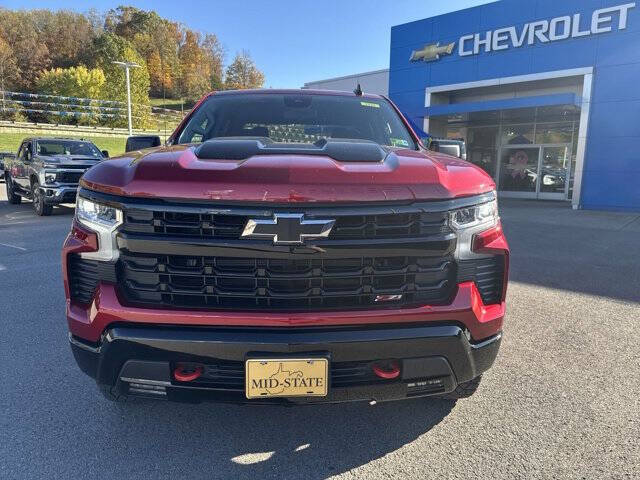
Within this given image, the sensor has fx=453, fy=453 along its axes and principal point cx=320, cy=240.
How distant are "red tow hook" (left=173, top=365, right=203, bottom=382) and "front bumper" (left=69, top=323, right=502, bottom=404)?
21 millimetres

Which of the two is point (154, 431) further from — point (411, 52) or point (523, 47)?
point (411, 52)

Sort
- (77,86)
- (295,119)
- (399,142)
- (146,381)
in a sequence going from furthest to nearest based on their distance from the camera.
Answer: (77,86)
(295,119)
(399,142)
(146,381)

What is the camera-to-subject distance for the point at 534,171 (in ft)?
60.5

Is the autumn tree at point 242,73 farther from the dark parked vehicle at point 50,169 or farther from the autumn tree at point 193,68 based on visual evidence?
the dark parked vehicle at point 50,169

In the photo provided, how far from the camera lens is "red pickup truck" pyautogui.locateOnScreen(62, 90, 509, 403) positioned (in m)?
1.80

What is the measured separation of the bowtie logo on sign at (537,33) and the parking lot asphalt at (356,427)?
13.9 m

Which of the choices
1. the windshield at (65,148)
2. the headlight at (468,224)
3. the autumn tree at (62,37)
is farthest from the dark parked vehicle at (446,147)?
the autumn tree at (62,37)

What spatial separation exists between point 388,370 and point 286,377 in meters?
0.44

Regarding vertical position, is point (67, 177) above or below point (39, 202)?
above

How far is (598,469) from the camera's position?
83.6 inches

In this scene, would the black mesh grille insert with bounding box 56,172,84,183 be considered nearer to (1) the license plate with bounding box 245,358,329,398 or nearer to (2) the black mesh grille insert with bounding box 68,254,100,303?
(2) the black mesh grille insert with bounding box 68,254,100,303

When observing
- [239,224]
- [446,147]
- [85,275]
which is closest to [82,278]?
[85,275]

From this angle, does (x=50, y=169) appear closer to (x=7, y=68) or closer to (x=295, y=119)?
(x=295, y=119)

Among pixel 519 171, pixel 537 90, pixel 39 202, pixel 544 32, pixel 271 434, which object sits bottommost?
pixel 271 434
